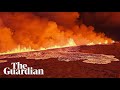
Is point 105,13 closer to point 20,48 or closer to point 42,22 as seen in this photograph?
point 42,22

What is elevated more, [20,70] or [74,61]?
[74,61]

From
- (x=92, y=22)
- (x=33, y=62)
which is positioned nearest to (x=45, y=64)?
Result: (x=33, y=62)

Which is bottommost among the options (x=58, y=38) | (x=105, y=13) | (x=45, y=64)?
(x=45, y=64)

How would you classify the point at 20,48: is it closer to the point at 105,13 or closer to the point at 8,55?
the point at 8,55

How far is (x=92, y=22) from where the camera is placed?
20.1ft

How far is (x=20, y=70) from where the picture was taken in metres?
5.91

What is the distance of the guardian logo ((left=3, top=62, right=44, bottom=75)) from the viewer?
5.90 meters

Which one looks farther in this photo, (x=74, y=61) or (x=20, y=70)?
(x=74, y=61)

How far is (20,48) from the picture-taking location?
6.02 m

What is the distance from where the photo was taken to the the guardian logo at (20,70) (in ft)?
19.3

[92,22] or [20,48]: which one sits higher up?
[92,22]
